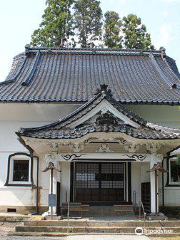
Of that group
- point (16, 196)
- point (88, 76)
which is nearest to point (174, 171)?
point (88, 76)

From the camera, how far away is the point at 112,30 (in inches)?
1572

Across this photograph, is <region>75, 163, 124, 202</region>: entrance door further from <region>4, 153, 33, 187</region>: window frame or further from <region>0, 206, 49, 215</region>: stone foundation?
<region>4, 153, 33, 187</region>: window frame

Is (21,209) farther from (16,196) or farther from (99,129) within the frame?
(99,129)

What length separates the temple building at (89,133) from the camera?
41.9 feet

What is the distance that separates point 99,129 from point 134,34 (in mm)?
27324

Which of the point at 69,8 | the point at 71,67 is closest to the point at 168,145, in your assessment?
the point at 71,67

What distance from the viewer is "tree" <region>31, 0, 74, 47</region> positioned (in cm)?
3622

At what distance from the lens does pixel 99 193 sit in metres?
15.4

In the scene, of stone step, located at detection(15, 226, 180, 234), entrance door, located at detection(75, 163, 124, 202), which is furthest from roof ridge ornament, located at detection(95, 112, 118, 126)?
stone step, located at detection(15, 226, 180, 234)

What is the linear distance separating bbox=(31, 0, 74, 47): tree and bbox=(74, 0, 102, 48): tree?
14.3 feet

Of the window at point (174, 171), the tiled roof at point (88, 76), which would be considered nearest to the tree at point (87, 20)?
the tiled roof at point (88, 76)

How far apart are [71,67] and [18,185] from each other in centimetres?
834

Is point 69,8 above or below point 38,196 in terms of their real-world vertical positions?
above

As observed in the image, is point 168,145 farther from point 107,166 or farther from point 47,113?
point 47,113
